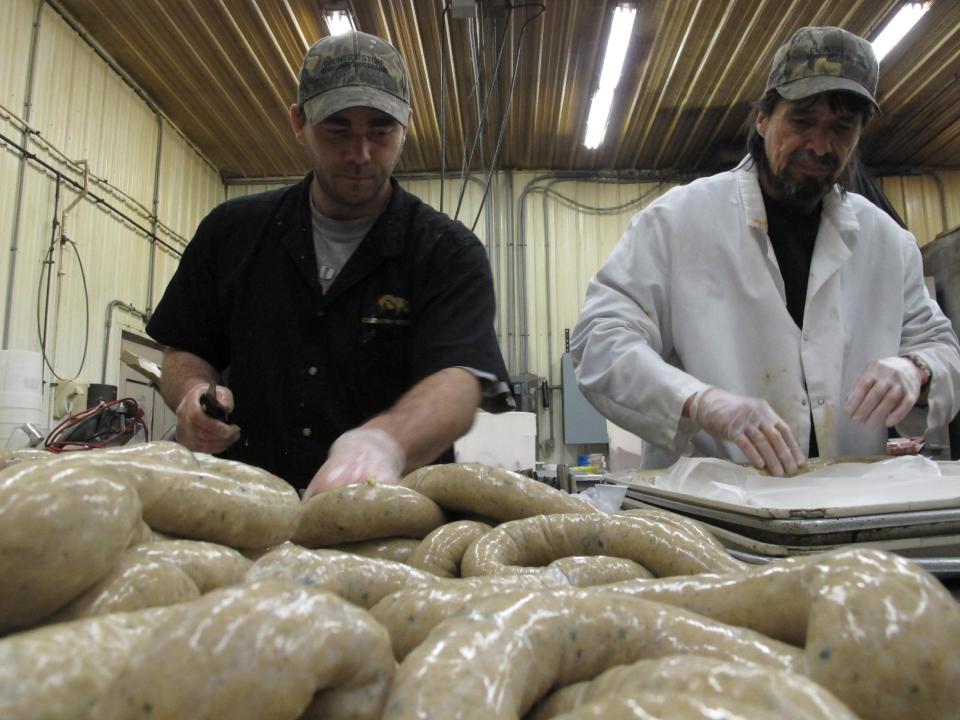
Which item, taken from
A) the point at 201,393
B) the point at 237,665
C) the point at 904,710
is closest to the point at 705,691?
the point at 904,710

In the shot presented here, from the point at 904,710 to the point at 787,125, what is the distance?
218 cm

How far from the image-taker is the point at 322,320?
2266mm

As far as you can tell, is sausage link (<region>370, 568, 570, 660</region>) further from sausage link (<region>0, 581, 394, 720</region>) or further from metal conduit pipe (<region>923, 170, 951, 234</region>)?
metal conduit pipe (<region>923, 170, 951, 234</region>)

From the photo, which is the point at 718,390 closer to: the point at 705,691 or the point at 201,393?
the point at 201,393

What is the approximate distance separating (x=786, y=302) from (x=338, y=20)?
4521 mm

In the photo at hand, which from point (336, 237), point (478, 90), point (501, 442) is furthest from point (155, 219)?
point (336, 237)

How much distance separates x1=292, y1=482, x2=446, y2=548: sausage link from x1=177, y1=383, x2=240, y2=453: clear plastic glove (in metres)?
0.78

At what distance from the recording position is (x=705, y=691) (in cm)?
43

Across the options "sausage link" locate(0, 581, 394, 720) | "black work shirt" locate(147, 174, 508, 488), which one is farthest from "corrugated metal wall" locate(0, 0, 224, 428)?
"sausage link" locate(0, 581, 394, 720)

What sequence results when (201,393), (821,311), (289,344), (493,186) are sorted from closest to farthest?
(201,393) < (289,344) < (821,311) < (493,186)

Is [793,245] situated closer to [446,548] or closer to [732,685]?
[446,548]

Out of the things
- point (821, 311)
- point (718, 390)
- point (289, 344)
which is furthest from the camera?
point (821, 311)

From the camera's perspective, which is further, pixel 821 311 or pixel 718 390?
pixel 821 311

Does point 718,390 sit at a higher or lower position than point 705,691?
higher
